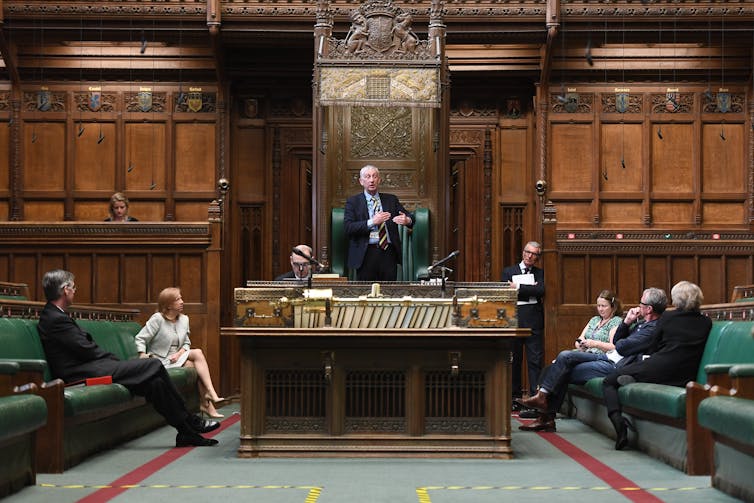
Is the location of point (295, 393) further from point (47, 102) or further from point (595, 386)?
point (47, 102)

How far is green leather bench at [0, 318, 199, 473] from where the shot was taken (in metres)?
6.12

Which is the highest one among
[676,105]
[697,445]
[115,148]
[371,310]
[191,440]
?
[676,105]

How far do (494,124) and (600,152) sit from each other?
141cm

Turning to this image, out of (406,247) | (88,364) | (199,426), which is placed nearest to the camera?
(88,364)

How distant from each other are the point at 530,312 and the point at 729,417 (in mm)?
5629

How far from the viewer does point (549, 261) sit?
38.7 ft

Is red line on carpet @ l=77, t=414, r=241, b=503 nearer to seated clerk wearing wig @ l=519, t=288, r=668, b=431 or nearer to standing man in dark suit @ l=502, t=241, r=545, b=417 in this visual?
seated clerk wearing wig @ l=519, t=288, r=668, b=431

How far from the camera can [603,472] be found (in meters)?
6.18

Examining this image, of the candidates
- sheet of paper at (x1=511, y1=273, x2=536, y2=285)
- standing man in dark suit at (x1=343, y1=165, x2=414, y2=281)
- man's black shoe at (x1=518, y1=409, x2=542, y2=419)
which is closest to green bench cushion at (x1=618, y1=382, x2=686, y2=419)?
man's black shoe at (x1=518, y1=409, x2=542, y2=419)

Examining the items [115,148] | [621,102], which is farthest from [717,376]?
[115,148]

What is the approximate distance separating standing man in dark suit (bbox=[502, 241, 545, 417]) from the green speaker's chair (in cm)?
125

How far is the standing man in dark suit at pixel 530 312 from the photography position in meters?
10.5

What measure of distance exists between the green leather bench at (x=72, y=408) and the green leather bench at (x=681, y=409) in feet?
10.7

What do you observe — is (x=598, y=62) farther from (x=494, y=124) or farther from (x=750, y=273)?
(x=750, y=273)
